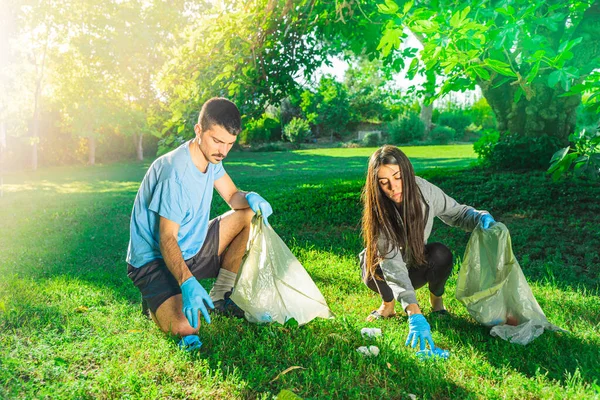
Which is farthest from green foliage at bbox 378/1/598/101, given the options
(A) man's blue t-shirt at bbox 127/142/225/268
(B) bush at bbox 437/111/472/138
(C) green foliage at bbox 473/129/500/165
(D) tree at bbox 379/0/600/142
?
(B) bush at bbox 437/111/472/138

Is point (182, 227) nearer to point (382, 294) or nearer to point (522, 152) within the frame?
point (382, 294)

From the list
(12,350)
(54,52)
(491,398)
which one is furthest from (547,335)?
(54,52)

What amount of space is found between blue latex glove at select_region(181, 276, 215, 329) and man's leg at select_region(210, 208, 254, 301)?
0.66 m

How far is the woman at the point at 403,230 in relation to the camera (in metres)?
2.71

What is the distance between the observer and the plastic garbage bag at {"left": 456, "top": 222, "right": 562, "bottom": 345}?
278cm

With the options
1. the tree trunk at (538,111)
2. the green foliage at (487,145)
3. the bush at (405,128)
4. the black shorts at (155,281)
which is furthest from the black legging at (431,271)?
the bush at (405,128)

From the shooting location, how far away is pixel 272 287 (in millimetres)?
2932

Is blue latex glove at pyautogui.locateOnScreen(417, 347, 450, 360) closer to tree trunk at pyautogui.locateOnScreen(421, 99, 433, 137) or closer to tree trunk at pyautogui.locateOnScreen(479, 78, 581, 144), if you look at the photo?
tree trunk at pyautogui.locateOnScreen(479, 78, 581, 144)

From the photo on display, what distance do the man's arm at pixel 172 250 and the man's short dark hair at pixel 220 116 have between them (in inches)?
21.6

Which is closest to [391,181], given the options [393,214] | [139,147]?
[393,214]

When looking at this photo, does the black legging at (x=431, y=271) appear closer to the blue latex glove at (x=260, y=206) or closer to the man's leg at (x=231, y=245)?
the blue latex glove at (x=260, y=206)

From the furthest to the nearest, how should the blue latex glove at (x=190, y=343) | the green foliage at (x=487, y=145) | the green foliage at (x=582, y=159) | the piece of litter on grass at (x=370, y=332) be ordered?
the green foliage at (x=487, y=145) → the green foliage at (x=582, y=159) → the piece of litter on grass at (x=370, y=332) → the blue latex glove at (x=190, y=343)

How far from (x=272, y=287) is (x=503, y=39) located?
198 centimetres

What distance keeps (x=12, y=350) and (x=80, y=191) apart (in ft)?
27.0
